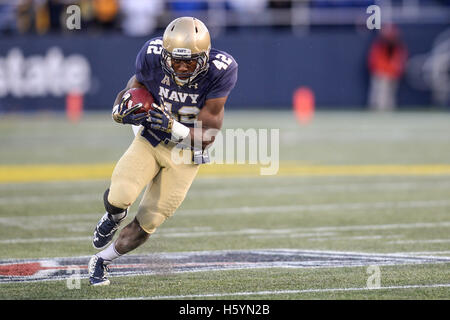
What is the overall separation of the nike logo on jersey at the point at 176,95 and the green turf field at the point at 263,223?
111 cm

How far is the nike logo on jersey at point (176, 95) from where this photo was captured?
19.7 feet

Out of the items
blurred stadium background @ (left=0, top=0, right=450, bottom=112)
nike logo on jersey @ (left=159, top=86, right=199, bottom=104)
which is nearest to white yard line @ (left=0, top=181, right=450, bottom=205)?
nike logo on jersey @ (left=159, top=86, right=199, bottom=104)

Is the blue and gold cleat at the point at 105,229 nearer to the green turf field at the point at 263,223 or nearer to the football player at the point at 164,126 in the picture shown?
the football player at the point at 164,126

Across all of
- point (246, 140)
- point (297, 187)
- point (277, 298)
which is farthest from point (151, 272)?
point (246, 140)

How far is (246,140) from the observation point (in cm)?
1669

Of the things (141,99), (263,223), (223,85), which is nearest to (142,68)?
(141,99)

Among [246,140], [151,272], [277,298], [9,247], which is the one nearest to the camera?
[277,298]

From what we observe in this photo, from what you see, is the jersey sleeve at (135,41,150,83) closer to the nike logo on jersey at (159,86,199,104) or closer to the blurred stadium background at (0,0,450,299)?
the nike logo on jersey at (159,86,199,104)

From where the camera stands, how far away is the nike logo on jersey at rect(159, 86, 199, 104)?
601cm

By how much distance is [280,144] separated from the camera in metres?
15.2
